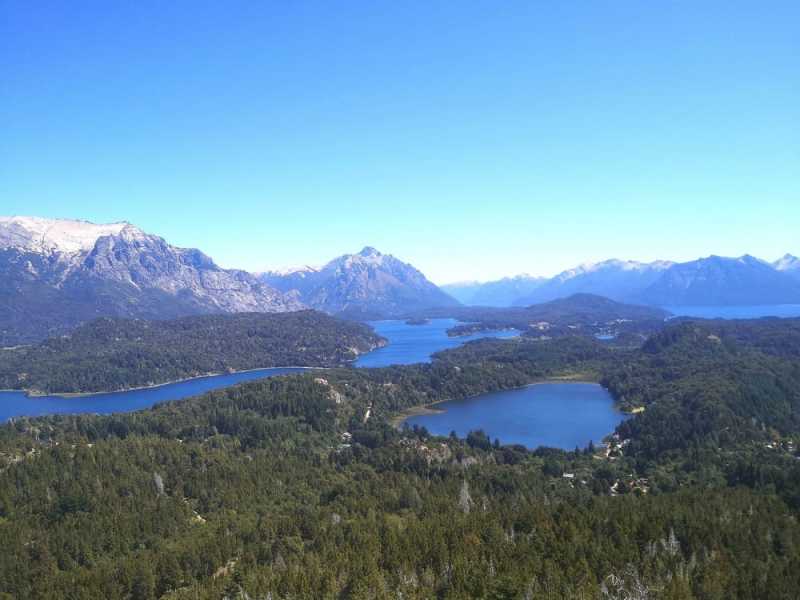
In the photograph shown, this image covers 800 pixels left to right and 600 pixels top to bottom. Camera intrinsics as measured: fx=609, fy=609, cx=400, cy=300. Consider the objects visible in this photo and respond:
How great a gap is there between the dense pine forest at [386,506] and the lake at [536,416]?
8.79 metres

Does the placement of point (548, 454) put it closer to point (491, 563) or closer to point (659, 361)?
point (491, 563)

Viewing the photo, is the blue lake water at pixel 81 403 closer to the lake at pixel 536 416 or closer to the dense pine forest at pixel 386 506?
the dense pine forest at pixel 386 506

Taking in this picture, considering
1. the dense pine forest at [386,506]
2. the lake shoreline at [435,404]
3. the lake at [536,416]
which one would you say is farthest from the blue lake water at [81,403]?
the lake at [536,416]

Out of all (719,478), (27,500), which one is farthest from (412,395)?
(27,500)

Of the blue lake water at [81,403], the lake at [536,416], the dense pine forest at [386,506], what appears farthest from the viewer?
the blue lake water at [81,403]

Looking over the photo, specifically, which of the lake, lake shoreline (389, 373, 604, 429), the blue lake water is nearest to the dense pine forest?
the lake

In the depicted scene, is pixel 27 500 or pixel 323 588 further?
pixel 27 500

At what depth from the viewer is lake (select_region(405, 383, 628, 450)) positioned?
12200 cm

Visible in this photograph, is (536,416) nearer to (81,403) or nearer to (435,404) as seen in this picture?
(435,404)

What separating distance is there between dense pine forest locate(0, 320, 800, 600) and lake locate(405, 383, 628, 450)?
8790mm

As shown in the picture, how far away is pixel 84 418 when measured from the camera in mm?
121062

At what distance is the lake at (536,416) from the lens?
12200 cm

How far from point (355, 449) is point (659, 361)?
124 metres

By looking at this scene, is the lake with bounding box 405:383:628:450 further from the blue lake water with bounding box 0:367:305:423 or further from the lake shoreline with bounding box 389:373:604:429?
the blue lake water with bounding box 0:367:305:423
